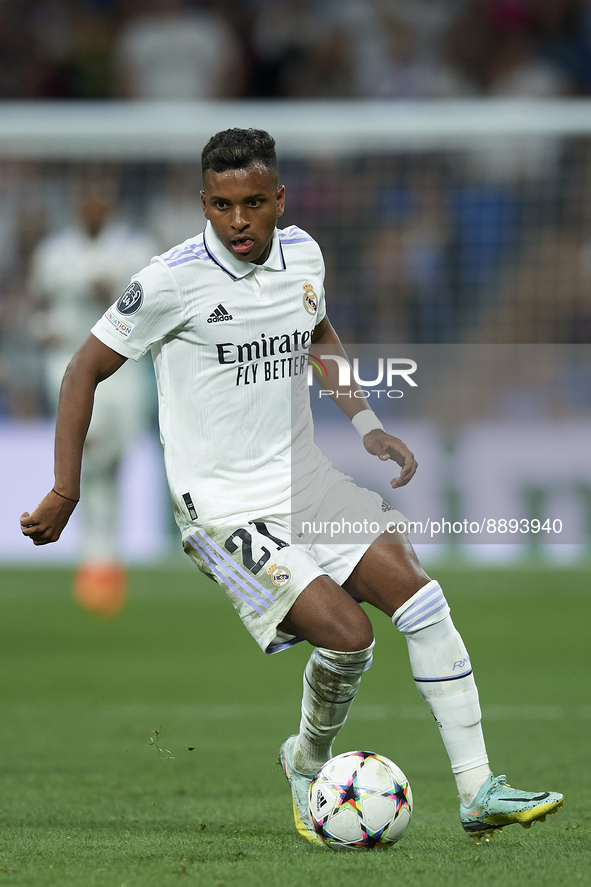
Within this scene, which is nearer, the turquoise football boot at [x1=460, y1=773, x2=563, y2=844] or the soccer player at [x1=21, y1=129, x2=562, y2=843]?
the turquoise football boot at [x1=460, y1=773, x2=563, y2=844]

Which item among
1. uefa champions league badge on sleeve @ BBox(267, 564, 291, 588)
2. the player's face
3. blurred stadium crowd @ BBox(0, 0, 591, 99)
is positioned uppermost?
blurred stadium crowd @ BBox(0, 0, 591, 99)

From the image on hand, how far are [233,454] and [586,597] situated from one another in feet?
24.0

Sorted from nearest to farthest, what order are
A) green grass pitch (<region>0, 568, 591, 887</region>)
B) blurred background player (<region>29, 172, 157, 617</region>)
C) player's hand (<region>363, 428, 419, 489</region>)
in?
green grass pitch (<region>0, 568, 591, 887</region>) → player's hand (<region>363, 428, 419, 489</region>) → blurred background player (<region>29, 172, 157, 617</region>)

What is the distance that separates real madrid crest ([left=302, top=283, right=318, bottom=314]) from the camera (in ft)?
13.9

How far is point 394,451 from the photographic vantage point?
4305 mm

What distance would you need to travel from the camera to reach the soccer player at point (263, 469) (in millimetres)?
3908

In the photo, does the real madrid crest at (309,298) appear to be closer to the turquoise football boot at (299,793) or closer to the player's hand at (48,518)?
the player's hand at (48,518)

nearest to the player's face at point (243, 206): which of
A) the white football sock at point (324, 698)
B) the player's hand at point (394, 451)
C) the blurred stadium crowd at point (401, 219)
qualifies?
the player's hand at point (394, 451)

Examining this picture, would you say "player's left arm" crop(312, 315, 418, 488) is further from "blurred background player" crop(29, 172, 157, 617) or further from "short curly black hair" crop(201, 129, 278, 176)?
"blurred background player" crop(29, 172, 157, 617)

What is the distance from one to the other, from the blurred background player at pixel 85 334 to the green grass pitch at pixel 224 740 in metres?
0.42

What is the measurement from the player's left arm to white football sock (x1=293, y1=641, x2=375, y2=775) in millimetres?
605

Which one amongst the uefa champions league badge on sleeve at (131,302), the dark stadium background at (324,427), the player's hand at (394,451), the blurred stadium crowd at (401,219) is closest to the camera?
the uefa champions league badge on sleeve at (131,302)

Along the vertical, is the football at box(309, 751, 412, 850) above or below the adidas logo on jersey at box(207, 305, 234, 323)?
below

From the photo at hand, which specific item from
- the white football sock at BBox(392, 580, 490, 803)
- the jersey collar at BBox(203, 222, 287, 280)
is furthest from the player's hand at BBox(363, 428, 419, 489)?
the jersey collar at BBox(203, 222, 287, 280)
